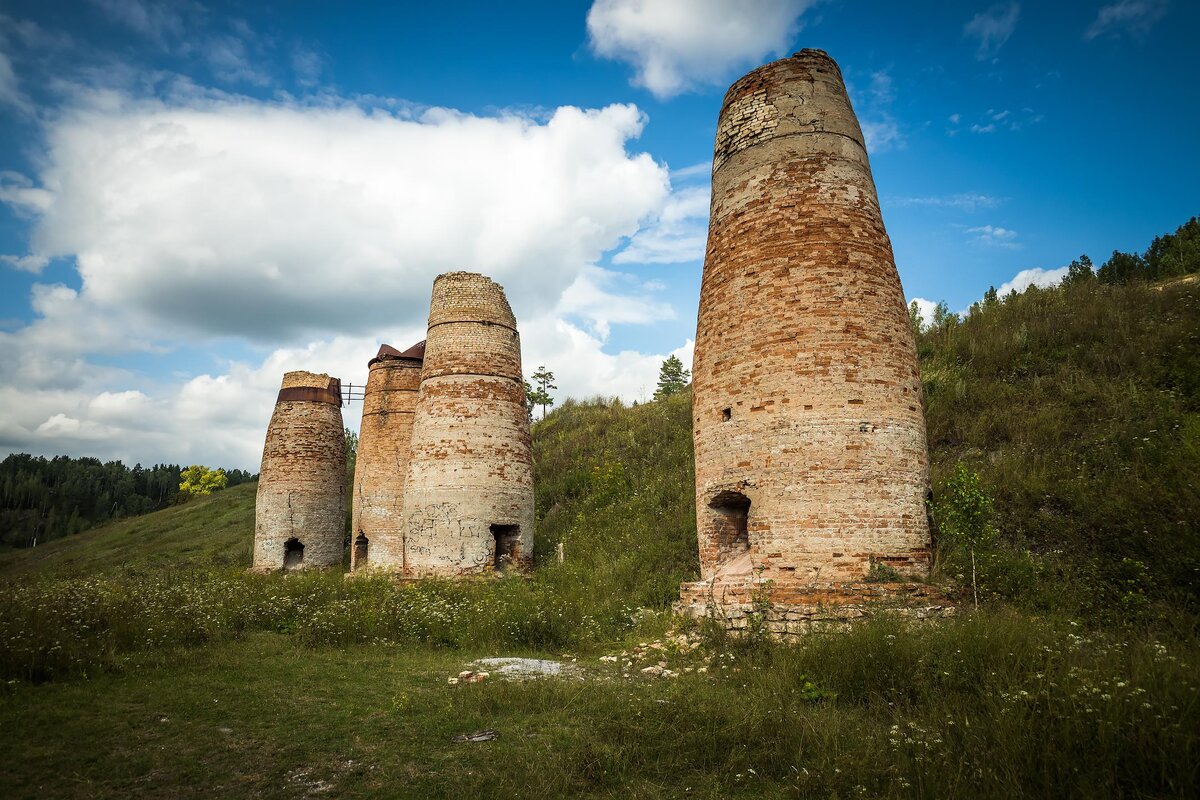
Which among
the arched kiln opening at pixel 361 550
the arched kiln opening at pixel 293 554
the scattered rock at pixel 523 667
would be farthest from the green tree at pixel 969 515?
the arched kiln opening at pixel 293 554

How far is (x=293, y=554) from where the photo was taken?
18594mm

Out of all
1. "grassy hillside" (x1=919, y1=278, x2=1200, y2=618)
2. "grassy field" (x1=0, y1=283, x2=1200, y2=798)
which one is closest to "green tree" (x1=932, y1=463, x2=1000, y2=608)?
"grassy field" (x1=0, y1=283, x2=1200, y2=798)

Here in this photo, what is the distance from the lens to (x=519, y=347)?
14.3 meters

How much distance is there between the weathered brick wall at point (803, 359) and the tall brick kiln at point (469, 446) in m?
5.75

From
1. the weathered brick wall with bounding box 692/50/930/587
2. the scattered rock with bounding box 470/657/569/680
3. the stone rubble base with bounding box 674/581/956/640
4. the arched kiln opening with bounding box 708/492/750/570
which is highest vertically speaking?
the weathered brick wall with bounding box 692/50/930/587

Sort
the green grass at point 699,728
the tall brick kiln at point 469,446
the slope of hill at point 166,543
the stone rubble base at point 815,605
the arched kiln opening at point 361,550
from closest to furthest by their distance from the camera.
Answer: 1. the green grass at point 699,728
2. the stone rubble base at point 815,605
3. the tall brick kiln at point 469,446
4. the arched kiln opening at point 361,550
5. the slope of hill at point 166,543

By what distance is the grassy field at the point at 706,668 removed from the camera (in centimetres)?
373

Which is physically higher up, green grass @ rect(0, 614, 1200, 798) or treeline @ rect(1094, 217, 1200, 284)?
treeline @ rect(1094, 217, 1200, 284)

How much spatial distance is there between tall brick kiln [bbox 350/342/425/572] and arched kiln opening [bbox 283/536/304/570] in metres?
1.47

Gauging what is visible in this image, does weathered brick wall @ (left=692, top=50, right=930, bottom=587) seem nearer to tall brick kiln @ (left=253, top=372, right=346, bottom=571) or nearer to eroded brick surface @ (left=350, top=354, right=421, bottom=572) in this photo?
eroded brick surface @ (left=350, top=354, right=421, bottom=572)

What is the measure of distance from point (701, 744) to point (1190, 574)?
611 cm

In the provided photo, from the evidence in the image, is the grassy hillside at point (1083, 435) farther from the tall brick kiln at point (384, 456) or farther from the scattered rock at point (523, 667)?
the tall brick kiln at point (384, 456)

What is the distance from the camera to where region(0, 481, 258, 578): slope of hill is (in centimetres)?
2772

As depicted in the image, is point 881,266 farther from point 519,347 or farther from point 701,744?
point 519,347
